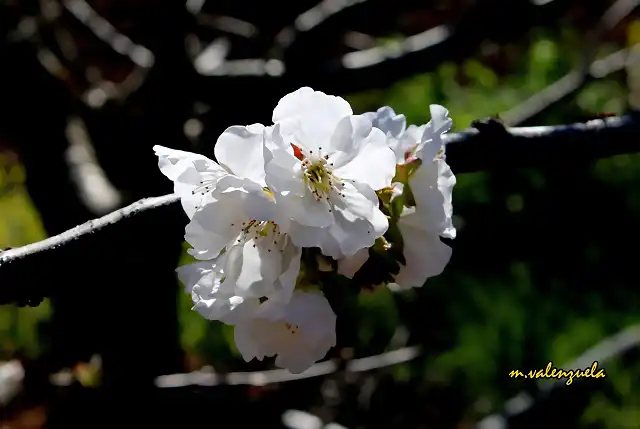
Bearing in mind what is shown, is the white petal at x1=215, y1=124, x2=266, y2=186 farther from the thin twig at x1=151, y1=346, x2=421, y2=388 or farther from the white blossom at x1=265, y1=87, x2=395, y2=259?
the thin twig at x1=151, y1=346, x2=421, y2=388

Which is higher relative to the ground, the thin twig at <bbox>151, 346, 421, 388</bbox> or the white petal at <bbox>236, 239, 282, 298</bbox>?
the thin twig at <bbox>151, 346, 421, 388</bbox>

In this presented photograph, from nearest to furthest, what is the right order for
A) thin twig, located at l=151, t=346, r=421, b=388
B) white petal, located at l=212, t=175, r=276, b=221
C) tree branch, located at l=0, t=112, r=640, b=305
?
white petal, located at l=212, t=175, r=276, b=221, tree branch, located at l=0, t=112, r=640, b=305, thin twig, located at l=151, t=346, r=421, b=388

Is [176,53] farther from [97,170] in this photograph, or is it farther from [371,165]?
[371,165]

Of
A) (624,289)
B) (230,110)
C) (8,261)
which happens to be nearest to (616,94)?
(624,289)

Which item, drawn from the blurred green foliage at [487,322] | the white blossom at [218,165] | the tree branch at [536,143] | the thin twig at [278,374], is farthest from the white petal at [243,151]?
the blurred green foliage at [487,322]

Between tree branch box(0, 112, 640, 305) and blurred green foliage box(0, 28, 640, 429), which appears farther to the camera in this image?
blurred green foliage box(0, 28, 640, 429)

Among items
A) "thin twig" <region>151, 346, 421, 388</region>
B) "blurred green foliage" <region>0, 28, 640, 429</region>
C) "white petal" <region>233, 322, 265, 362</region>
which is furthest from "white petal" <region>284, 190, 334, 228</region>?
"blurred green foliage" <region>0, 28, 640, 429</region>

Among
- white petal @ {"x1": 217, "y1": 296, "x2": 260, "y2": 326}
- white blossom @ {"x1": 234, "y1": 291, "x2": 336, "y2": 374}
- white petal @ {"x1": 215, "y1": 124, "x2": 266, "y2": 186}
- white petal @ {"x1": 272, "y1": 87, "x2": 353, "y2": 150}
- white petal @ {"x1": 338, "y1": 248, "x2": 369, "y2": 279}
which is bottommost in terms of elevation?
white blossom @ {"x1": 234, "y1": 291, "x2": 336, "y2": 374}

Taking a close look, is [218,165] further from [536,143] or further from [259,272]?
[536,143]
